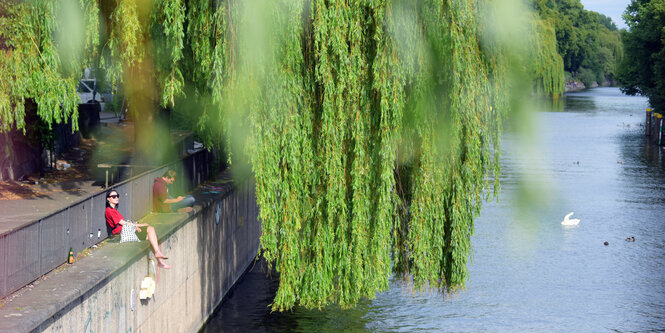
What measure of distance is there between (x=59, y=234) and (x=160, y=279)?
3.44 metres

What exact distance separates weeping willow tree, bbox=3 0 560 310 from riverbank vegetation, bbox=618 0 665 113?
57051 mm

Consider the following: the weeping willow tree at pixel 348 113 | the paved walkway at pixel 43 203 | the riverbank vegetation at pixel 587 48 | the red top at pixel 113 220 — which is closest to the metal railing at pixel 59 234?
the red top at pixel 113 220

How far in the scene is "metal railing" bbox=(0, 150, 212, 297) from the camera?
1064 centimetres

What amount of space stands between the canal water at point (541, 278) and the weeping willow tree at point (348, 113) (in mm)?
2046

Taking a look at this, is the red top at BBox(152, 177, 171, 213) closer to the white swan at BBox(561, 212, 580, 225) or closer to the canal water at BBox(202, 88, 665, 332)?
the canal water at BBox(202, 88, 665, 332)

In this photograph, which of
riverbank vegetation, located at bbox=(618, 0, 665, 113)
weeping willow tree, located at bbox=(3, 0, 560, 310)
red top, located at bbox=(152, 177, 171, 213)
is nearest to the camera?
weeping willow tree, located at bbox=(3, 0, 560, 310)

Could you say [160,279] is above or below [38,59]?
below

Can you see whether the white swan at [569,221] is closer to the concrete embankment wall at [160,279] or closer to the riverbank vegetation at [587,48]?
the concrete embankment wall at [160,279]

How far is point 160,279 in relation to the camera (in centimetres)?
1564

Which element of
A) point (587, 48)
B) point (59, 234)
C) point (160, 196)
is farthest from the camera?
point (587, 48)

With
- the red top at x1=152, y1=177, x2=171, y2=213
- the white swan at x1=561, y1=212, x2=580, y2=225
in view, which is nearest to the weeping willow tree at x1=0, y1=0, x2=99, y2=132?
the red top at x1=152, y1=177, x2=171, y2=213

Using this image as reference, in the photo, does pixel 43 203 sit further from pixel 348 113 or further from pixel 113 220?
pixel 348 113

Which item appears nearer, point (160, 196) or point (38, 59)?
point (38, 59)

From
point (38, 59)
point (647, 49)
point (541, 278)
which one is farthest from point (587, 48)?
point (38, 59)
